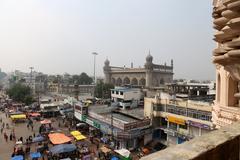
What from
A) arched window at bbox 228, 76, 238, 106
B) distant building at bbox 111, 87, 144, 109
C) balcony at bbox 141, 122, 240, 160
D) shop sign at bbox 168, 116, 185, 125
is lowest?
shop sign at bbox 168, 116, 185, 125

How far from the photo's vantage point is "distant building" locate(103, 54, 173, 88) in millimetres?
77625

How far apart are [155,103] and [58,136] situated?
1252 cm

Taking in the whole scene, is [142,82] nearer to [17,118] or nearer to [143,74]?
[143,74]

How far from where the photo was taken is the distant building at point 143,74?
77625 mm

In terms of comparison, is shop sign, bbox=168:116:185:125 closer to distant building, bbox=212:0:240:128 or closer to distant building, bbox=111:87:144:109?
distant building, bbox=111:87:144:109

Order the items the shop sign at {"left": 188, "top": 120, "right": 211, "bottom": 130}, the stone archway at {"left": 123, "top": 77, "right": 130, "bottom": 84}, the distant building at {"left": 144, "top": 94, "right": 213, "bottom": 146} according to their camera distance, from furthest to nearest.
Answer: the stone archway at {"left": 123, "top": 77, "right": 130, "bottom": 84}
the distant building at {"left": 144, "top": 94, "right": 213, "bottom": 146}
the shop sign at {"left": 188, "top": 120, "right": 211, "bottom": 130}

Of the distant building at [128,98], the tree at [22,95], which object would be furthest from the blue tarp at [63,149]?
the tree at [22,95]

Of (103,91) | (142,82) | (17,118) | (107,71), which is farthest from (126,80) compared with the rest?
(17,118)

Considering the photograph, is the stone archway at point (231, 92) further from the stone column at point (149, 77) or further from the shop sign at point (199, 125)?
the stone column at point (149, 77)

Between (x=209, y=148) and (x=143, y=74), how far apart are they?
256 ft

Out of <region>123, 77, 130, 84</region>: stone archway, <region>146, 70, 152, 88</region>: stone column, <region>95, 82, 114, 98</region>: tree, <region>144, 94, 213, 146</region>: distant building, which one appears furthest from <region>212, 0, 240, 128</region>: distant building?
<region>123, 77, 130, 84</region>: stone archway

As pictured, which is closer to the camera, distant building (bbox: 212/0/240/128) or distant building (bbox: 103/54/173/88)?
distant building (bbox: 212/0/240/128)

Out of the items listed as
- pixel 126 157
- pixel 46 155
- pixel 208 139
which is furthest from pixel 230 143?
pixel 46 155

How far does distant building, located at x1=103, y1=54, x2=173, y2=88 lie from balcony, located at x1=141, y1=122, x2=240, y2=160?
71967 millimetres
